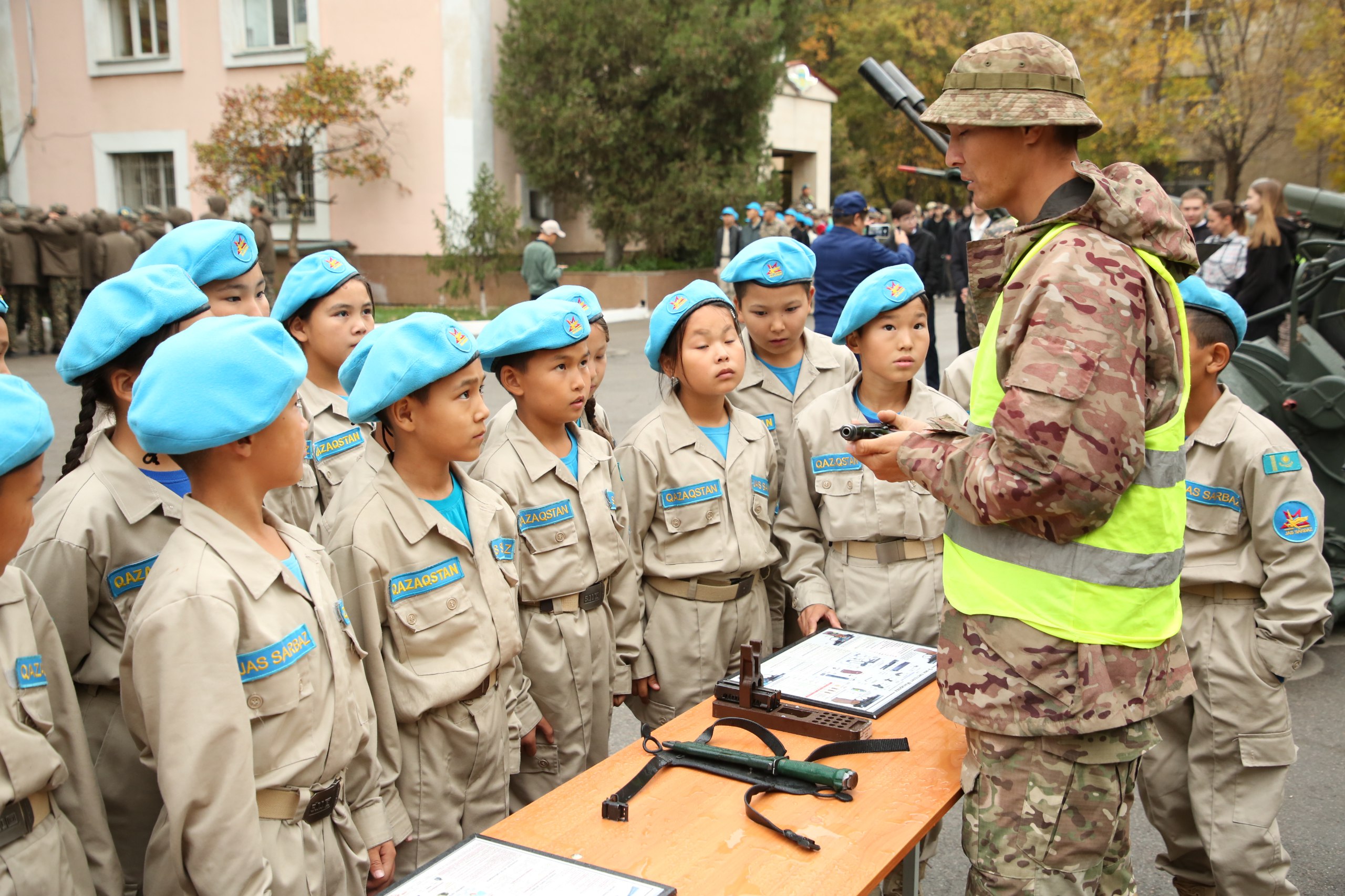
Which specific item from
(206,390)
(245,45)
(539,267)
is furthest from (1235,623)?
(245,45)

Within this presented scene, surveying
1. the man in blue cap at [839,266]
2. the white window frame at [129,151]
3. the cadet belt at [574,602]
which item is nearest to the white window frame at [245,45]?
the white window frame at [129,151]

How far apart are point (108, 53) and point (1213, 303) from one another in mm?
22050

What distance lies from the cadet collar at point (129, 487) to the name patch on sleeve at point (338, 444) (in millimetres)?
1076

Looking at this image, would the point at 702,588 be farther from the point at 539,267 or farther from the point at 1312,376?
the point at 539,267

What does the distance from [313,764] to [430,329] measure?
103 cm

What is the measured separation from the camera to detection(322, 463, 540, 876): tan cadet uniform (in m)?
2.44

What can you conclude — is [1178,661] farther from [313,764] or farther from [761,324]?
[761,324]

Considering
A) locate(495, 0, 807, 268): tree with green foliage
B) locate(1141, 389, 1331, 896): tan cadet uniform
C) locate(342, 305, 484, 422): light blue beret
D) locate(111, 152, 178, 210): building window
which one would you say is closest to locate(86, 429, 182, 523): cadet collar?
locate(342, 305, 484, 422): light blue beret

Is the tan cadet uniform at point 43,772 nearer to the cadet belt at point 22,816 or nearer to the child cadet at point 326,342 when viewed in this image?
the cadet belt at point 22,816

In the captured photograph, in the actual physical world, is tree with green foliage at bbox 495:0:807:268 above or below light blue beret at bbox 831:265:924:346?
above

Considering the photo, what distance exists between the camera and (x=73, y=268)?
46.4 feet

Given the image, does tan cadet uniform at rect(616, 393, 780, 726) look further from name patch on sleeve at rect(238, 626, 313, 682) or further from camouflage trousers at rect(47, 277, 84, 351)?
camouflage trousers at rect(47, 277, 84, 351)

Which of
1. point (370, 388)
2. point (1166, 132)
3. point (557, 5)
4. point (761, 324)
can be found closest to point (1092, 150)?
point (1166, 132)

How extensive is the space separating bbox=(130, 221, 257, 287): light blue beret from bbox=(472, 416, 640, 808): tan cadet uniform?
951 mm
